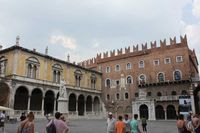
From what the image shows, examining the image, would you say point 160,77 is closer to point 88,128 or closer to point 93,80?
point 93,80

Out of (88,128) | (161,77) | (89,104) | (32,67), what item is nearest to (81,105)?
(89,104)

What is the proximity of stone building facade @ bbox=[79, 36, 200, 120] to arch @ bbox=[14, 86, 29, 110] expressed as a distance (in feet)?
→ 49.3

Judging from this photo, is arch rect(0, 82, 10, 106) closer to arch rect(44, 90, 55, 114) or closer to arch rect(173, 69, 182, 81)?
arch rect(44, 90, 55, 114)

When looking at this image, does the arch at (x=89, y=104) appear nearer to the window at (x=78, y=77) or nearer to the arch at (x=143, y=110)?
the window at (x=78, y=77)

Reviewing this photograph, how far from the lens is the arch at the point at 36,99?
93.8 feet

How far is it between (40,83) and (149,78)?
17.0m

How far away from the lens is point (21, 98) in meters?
27.3

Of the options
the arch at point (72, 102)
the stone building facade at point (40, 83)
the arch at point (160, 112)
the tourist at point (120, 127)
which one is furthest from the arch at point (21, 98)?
the tourist at point (120, 127)

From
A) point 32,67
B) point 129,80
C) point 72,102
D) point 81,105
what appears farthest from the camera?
point 81,105

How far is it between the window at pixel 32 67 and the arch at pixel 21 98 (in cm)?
199

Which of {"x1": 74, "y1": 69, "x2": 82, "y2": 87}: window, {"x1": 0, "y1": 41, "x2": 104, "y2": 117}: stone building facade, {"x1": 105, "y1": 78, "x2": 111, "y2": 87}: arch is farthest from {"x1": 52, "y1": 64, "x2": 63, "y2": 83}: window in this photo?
{"x1": 105, "y1": 78, "x2": 111, "y2": 87}: arch

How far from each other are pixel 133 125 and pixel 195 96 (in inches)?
1054

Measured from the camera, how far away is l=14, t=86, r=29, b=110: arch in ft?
88.1

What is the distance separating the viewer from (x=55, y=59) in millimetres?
30344
